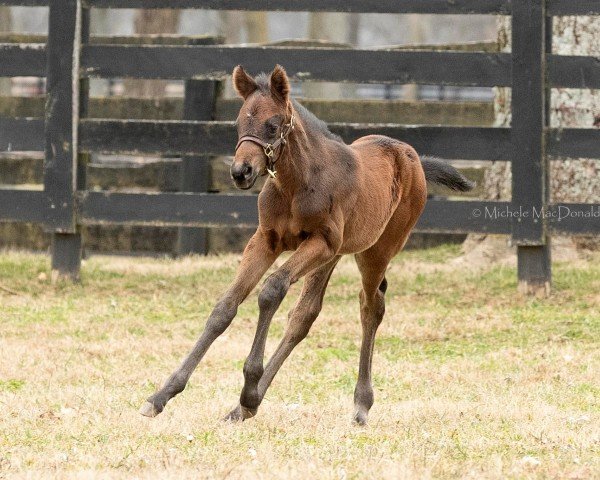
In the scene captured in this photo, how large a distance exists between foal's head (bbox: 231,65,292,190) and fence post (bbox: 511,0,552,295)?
4167 millimetres

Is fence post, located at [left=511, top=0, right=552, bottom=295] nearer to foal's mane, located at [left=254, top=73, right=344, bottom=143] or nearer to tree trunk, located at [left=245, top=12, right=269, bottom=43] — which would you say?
foal's mane, located at [left=254, top=73, right=344, bottom=143]

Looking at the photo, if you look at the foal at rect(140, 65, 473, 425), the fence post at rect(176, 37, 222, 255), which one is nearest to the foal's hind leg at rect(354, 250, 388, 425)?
the foal at rect(140, 65, 473, 425)

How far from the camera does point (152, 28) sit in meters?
19.5

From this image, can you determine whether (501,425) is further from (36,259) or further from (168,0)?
(36,259)

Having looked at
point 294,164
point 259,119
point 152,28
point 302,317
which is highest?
point 152,28

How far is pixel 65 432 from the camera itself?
5289 millimetres

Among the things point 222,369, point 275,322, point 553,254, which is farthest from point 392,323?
point 553,254

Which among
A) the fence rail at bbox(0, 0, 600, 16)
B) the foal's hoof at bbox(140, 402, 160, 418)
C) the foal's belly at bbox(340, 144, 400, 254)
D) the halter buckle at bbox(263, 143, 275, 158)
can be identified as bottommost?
the foal's hoof at bbox(140, 402, 160, 418)

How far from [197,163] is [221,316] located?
6123 millimetres

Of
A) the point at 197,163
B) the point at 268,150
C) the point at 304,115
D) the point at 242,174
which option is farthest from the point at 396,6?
the point at 242,174

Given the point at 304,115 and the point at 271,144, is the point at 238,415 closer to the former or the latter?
the point at 271,144

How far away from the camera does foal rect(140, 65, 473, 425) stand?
535 centimetres

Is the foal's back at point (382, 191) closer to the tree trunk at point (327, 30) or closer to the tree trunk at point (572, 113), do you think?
the tree trunk at point (572, 113)

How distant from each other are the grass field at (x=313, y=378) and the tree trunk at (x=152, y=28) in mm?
8609
